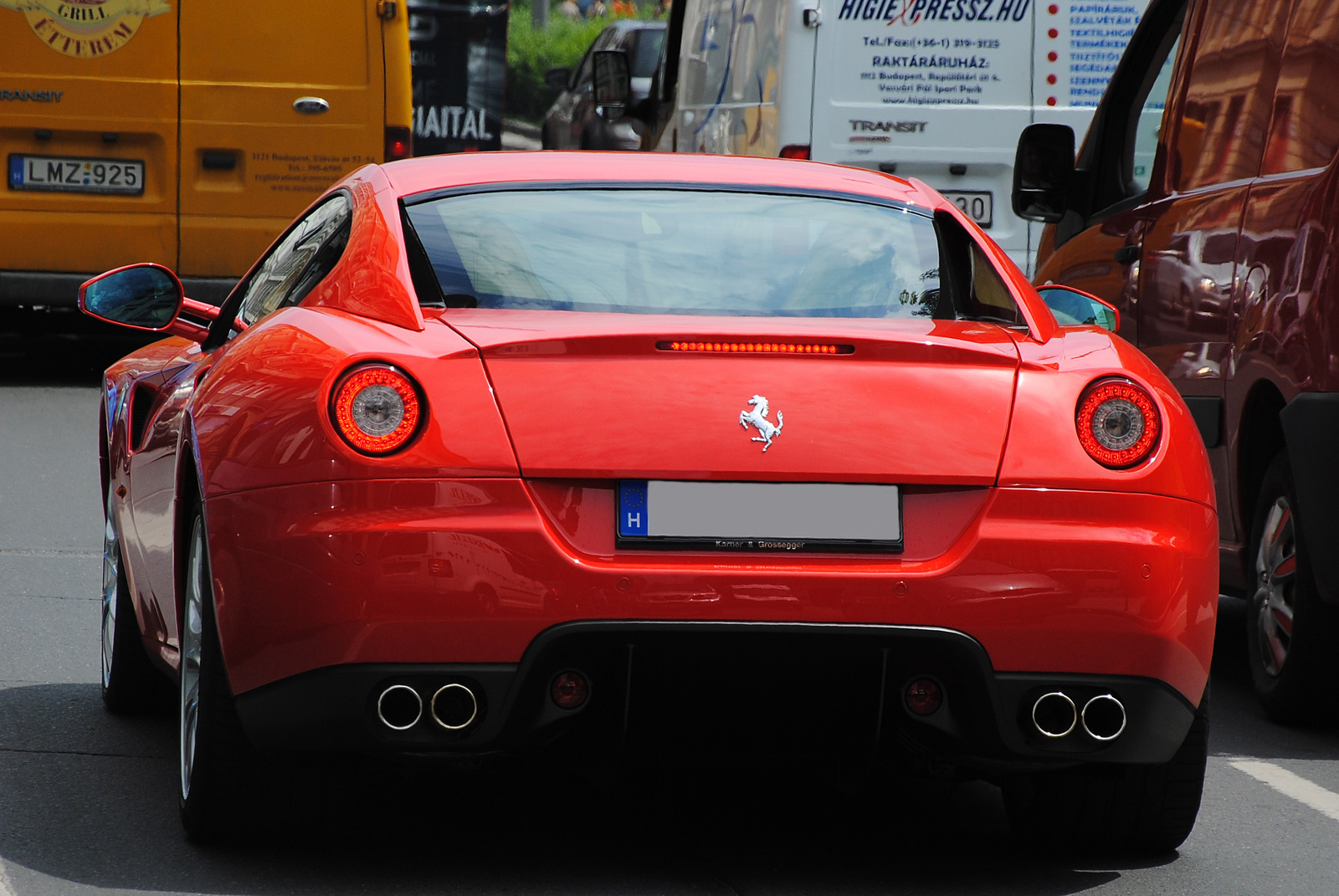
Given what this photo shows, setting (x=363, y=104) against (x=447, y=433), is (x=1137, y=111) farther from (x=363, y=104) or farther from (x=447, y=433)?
(x=363, y=104)

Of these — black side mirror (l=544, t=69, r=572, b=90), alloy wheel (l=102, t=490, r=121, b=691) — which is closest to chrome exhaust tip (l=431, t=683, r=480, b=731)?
alloy wheel (l=102, t=490, r=121, b=691)

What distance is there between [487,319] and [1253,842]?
194 cm

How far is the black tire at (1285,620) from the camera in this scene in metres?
5.66

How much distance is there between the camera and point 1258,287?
5922 mm

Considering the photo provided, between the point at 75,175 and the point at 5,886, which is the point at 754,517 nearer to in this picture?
the point at 5,886

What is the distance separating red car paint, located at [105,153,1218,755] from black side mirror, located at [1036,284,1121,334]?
0.97 meters

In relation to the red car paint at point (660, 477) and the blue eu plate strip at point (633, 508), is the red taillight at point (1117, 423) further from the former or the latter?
the blue eu plate strip at point (633, 508)

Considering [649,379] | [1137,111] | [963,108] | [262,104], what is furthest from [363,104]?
[649,379]

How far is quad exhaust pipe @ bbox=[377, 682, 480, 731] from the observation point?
147 inches

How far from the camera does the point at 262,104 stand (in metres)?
12.4

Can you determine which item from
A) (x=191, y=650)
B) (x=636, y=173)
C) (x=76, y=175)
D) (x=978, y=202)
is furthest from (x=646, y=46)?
(x=191, y=650)

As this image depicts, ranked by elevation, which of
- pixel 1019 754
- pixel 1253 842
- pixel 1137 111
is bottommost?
pixel 1253 842

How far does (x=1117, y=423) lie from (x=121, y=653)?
2.73m

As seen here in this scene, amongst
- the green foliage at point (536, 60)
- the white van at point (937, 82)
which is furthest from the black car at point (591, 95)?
the green foliage at point (536, 60)
